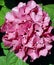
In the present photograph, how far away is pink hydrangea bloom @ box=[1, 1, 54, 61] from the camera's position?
6.16 ft

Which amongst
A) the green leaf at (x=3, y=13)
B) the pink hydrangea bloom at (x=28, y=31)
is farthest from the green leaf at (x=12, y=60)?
the green leaf at (x=3, y=13)

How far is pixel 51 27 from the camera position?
192 centimetres

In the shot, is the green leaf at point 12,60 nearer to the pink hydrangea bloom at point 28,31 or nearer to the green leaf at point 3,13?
the pink hydrangea bloom at point 28,31

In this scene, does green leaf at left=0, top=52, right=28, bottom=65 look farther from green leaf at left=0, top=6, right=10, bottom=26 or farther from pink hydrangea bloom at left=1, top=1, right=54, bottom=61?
green leaf at left=0, top=6, right=10, bottom=26

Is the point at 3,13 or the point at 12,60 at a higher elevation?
the point at 3,13

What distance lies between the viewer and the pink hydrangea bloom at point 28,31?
6.16ft

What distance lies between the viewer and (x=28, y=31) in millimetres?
1874

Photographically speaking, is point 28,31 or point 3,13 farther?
point 3,13

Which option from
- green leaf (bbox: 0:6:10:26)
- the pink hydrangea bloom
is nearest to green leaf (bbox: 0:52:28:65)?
the pink hydrangea bloom

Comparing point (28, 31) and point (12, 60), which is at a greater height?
point (28, 31)

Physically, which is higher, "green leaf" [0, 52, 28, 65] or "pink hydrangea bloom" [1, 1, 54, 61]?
"pink hydrangea bloom" [1, 1, 54, 61]

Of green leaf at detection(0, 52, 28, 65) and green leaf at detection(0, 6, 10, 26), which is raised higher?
green leaf at detection(0, 6, 10, 26)

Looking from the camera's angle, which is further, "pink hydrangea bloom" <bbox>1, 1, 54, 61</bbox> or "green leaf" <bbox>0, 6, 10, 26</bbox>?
"green leaf" <bbox>0, 6, 10, 26</bbox>

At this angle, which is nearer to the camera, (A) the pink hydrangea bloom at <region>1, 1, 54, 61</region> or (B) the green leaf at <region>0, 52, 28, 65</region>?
(A) the pink hydrangea bloom at <region>1, 1, 54, 61</region>
